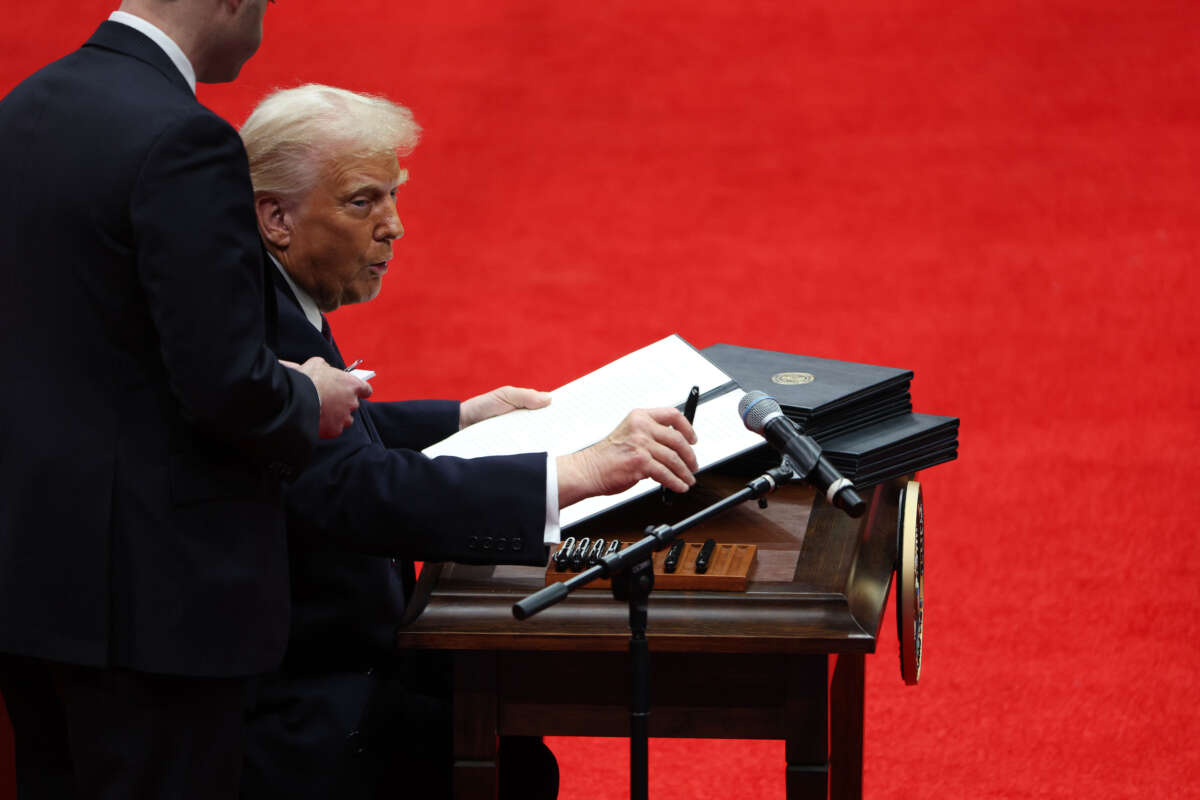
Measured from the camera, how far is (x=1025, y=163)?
474 cm

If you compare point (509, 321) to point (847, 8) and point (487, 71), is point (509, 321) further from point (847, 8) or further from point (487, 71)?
point (847, 8)

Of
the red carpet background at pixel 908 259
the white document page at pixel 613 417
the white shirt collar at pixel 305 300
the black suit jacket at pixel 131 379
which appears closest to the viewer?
the black suit jacket at pixel 131 379

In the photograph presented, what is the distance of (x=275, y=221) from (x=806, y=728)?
0.83 m

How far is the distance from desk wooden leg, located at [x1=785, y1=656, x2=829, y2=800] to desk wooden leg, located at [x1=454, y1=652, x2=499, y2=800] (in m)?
0.30

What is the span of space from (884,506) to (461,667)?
638mm

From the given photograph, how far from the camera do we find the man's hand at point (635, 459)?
152cm

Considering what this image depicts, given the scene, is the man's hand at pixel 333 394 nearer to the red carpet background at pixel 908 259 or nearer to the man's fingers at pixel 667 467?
Result: the man's fingers at pixel 667 467

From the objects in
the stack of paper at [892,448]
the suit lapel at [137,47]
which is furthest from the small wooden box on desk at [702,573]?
the suit lapel at [137,47]

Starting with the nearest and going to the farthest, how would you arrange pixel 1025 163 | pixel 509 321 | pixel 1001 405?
pixel 1001 405 < pixel 509 321 < pixel 1025 163

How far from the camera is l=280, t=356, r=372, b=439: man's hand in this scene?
1.42 m

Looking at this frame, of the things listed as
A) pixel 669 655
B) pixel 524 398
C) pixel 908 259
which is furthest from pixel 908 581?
pixel 908 259

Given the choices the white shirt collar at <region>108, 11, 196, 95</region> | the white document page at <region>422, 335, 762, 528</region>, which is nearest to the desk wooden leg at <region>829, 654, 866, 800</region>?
the white document page at <region>422, 335, 762, 528</region>

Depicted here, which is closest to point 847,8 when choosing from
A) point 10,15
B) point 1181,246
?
point 1181,246

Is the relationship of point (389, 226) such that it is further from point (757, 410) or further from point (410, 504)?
point (757, 410)
